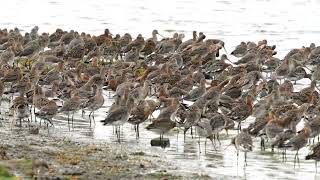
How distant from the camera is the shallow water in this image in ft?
46.8

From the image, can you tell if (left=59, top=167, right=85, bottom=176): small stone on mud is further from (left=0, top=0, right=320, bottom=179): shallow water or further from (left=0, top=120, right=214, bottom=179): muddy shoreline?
(left=0, top=0, right=320, bottom=179): shallow water

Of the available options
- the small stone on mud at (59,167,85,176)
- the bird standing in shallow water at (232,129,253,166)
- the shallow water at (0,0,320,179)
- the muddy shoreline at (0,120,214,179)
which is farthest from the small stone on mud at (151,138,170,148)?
the small stone on mud at (59,167,85,176)

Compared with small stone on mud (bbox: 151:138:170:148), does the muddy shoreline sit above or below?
above

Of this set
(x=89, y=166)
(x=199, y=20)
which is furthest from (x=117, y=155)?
(x=199, y=20)

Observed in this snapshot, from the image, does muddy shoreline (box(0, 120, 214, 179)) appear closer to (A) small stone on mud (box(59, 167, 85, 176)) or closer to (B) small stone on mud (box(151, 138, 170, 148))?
(A) small stone on mud (box(59, 167, 85, 176))

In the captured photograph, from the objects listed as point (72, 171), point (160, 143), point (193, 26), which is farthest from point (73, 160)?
point (193, 26)

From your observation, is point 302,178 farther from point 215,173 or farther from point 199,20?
point 199,20

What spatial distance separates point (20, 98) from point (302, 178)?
20.2 ft

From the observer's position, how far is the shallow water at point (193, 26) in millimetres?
14258

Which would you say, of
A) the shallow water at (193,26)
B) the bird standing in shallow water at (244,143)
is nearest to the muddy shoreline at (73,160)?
the shallow water at (193,26)

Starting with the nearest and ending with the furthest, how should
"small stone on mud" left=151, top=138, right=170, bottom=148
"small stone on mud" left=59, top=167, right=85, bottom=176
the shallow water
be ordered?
"small stone on mud" left=59, top=167, right=85, bottom=176, the shallow water, "small stone on mud" left=151, top=138, right=170, bottom=148

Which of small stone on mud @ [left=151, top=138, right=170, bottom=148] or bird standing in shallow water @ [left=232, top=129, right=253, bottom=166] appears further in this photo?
small stone on mud @ [left=151, top=138, right=170, bottom=148]

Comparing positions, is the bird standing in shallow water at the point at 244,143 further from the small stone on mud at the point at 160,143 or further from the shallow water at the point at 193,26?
the small stone on mud at the point at 160,143

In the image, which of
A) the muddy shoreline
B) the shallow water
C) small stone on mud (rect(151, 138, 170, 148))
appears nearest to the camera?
the muddy shoreline
